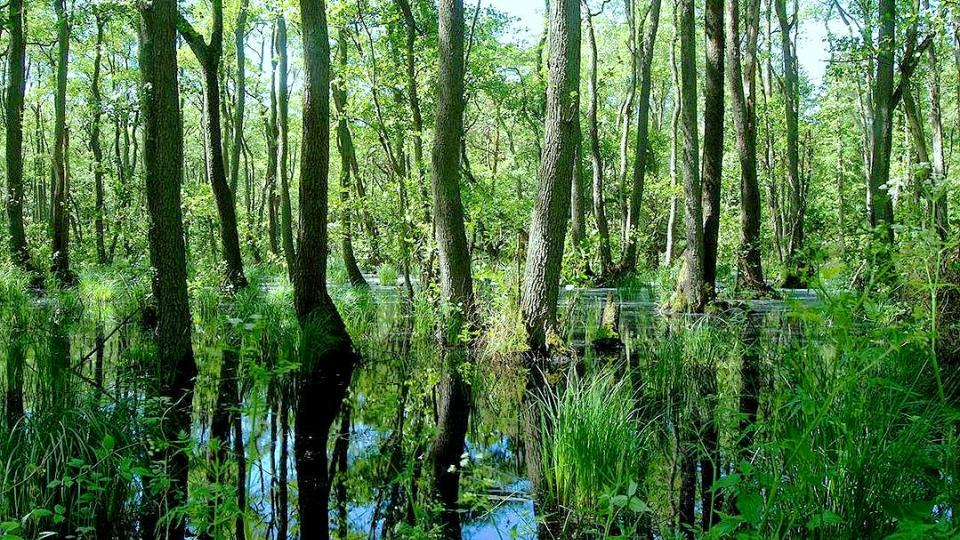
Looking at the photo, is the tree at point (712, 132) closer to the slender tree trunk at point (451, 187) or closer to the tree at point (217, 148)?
the slender tree trunk at point (451, 187)

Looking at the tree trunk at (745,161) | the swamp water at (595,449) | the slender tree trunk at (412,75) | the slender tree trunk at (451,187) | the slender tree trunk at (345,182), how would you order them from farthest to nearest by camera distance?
the slender tree trunk at (345,182) → the tree trunk at (745,161) → the slender tree trunk at (412,75) → the slender tree trunk at (451,187) → the swamp water at (595,449)

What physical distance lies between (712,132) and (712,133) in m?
0.02

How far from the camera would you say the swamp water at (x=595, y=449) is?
2.62m

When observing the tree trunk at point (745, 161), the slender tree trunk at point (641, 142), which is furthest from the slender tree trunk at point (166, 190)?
the slender tree trunk at point (641, 142)

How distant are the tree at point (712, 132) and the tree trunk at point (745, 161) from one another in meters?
1.33

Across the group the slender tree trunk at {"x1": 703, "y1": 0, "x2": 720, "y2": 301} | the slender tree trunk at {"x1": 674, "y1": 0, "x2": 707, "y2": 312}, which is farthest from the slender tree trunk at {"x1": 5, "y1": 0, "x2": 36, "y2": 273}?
the slender tree trunk at {"x1": 703, "y1": 0, "x2": 720, "y2": 301}

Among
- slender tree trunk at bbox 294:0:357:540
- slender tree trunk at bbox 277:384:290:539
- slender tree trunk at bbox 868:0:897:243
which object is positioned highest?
slender tree trunk at bbox 868:0:897:243

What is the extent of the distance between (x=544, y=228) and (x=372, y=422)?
10.9 ft

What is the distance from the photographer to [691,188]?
36.3ft

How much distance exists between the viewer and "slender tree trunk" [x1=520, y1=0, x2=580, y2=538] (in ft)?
25.7

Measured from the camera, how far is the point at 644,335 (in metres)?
9.62

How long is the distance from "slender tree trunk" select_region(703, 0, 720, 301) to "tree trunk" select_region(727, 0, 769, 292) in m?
1.32

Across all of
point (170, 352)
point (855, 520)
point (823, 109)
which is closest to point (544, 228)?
point (170, 352)

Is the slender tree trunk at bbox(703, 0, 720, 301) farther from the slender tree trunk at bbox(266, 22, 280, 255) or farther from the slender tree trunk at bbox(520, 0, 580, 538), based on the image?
the slender tree trunk at bbox(266, 22, 280, 255)
